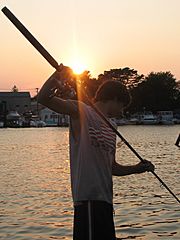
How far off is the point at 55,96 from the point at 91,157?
2.12ft

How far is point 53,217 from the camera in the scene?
14023 millimetres

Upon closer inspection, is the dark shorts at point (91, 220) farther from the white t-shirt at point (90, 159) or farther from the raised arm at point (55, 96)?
the raised arm at point (55, 96)

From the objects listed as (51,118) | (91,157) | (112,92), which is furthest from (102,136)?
(51,118)

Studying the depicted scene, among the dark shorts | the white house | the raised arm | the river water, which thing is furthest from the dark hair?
the white house

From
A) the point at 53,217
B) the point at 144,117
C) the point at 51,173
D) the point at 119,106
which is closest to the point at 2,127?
the point at 144,117

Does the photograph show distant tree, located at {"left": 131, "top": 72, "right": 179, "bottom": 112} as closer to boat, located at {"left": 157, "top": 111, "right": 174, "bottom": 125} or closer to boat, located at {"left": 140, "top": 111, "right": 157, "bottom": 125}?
boat, located at {"left": 140, "top": 111, "right": 157, "bottom": 125}

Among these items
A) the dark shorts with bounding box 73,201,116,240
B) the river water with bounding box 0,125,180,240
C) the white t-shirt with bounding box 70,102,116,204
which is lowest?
the river water with bounding box 0,125,180,240

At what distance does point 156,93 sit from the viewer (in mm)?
131875

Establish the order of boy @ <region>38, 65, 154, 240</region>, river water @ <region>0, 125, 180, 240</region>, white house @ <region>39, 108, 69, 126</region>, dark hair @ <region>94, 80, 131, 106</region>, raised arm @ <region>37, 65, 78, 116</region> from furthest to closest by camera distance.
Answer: white house @ <region>39, 108, 69, 126</region> → river water @ <region>0, 125, 180, 240</region> → dark hair @ <region>94, 80, 131, 106</region> → boy @ <region>38, 65, 154, 240</region> → raised arm @ <region>37, 65, 78, 116</region>

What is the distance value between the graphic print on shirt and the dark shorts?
0.52 m

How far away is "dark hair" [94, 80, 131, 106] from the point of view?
531 cm

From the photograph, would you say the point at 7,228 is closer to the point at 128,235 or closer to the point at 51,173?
the point at 128,235

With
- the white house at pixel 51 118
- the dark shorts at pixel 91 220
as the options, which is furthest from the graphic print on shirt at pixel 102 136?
the white house at pixel 51 118

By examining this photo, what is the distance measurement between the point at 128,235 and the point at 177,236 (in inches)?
40.4
